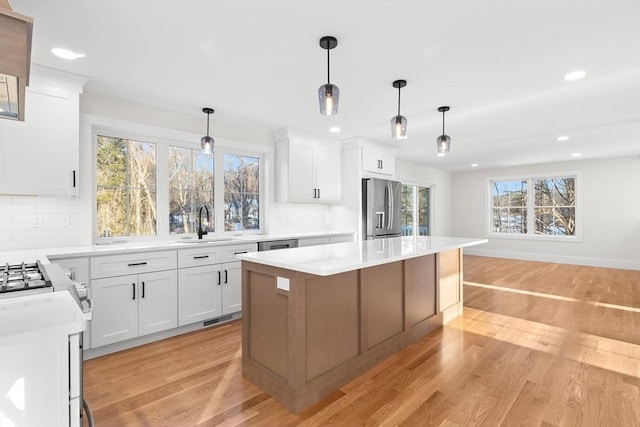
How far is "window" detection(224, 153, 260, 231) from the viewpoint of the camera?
4.22 meters

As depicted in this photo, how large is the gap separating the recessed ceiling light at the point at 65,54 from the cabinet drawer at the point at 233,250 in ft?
6.53

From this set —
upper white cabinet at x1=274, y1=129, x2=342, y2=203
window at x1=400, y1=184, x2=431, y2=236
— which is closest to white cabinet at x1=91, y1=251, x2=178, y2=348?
upper white cabinet at x1=274, y1=129, x2=342, y2=203

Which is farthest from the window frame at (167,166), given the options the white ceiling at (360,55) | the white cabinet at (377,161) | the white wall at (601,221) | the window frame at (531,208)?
the white wall at (601,221)

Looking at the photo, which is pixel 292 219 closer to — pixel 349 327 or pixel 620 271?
pixel 349 327

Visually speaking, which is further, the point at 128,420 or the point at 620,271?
the point at 620,271

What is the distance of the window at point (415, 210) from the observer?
24.7ft

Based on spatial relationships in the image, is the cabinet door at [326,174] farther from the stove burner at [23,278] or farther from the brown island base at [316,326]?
the stove burner at [23,278]

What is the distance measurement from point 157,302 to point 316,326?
1.74 m

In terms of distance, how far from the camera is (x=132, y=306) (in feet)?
9.25

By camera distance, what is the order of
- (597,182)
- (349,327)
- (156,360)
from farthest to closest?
(597,182) < (156,360) < (349,327)

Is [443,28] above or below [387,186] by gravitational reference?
above

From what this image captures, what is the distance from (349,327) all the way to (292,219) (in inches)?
108

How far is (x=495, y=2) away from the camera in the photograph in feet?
6.03

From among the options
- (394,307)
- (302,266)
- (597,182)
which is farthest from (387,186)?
(597,182)
